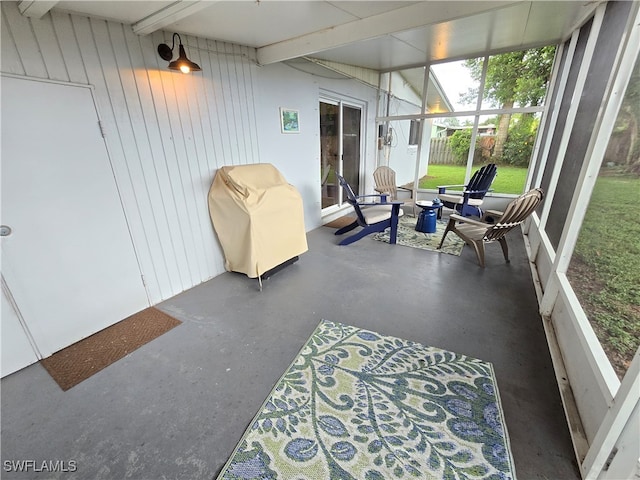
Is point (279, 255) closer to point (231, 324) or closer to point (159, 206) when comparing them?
point (231, 324)

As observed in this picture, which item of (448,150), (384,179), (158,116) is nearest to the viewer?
(158,116)

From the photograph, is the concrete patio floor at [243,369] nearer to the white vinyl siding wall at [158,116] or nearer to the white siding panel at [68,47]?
the white vinyl siding wall at [158,116]

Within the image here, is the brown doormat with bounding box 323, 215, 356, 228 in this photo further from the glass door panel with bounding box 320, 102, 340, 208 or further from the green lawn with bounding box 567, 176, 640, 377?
the green lawn with bounding box 567, 176, 640, 377

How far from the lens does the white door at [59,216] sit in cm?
171

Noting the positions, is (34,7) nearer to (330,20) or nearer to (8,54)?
(8,54)

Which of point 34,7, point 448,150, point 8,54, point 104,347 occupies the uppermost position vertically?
point 34,7

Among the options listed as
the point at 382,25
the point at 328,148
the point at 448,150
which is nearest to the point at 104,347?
the point at 382,25

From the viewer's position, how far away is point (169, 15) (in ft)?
6.11

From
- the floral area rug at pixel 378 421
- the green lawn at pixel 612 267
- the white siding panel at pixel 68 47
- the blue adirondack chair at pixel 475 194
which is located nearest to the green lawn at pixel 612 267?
the green lawn at pixel 612 267

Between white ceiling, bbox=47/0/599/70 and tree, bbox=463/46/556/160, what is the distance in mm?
861

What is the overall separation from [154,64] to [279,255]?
2.04m

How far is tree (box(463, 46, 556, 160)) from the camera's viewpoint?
182 inches

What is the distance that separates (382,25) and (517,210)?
2.24 m

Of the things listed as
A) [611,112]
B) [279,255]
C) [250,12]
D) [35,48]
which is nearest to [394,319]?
[279,255]
